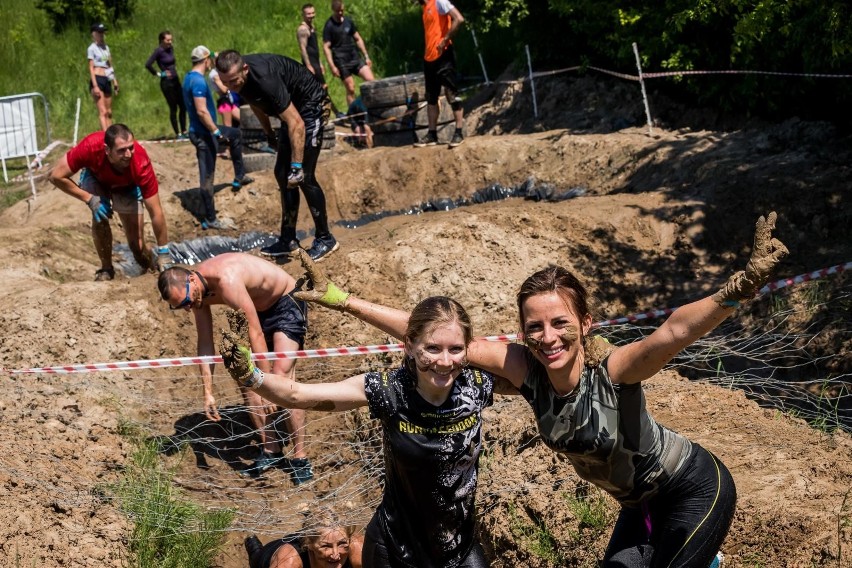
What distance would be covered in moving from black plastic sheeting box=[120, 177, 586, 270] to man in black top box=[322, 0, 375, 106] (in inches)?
139

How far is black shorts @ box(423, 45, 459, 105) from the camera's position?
39.9ft

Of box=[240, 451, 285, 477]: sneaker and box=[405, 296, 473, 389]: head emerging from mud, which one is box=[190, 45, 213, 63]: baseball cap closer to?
box=[240, 451, 285, 477]: sneaker

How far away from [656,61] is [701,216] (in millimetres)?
3925

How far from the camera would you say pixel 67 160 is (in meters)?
8.86

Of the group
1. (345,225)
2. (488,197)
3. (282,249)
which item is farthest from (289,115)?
(488,197)

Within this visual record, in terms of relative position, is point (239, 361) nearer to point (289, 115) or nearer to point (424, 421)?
point (424, 421)

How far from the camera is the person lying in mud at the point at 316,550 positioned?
520 cm

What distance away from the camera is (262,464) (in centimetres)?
718


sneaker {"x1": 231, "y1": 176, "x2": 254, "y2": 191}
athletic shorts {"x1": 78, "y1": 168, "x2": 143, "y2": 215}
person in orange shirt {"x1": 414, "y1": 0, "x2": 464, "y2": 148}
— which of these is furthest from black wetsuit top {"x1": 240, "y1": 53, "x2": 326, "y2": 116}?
sneaker {"x1": 231, "y1": 176, "x2": 254, "y2": 191}

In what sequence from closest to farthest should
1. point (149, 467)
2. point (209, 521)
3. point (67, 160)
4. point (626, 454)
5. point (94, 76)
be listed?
point (626, 454) → point (209, 521) → point (149, 467) → point (67, 160) → point (94, 76)

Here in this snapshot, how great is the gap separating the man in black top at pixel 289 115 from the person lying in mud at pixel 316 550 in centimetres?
388

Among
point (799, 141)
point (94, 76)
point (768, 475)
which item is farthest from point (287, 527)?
point (94, 76)

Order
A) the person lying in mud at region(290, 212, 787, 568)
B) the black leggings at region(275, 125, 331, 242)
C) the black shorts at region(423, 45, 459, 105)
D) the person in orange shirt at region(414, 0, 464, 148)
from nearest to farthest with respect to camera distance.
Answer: the person lying in mud at region(290, 212, 787, 568)
the black leggings at region(275, 125, 331, 242)
the person in orange shirt at region(414, 0, 464, 148)
the black shorts at region(423, 45, 459, 105)

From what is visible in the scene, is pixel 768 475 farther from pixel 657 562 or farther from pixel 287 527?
pixel 287 527
